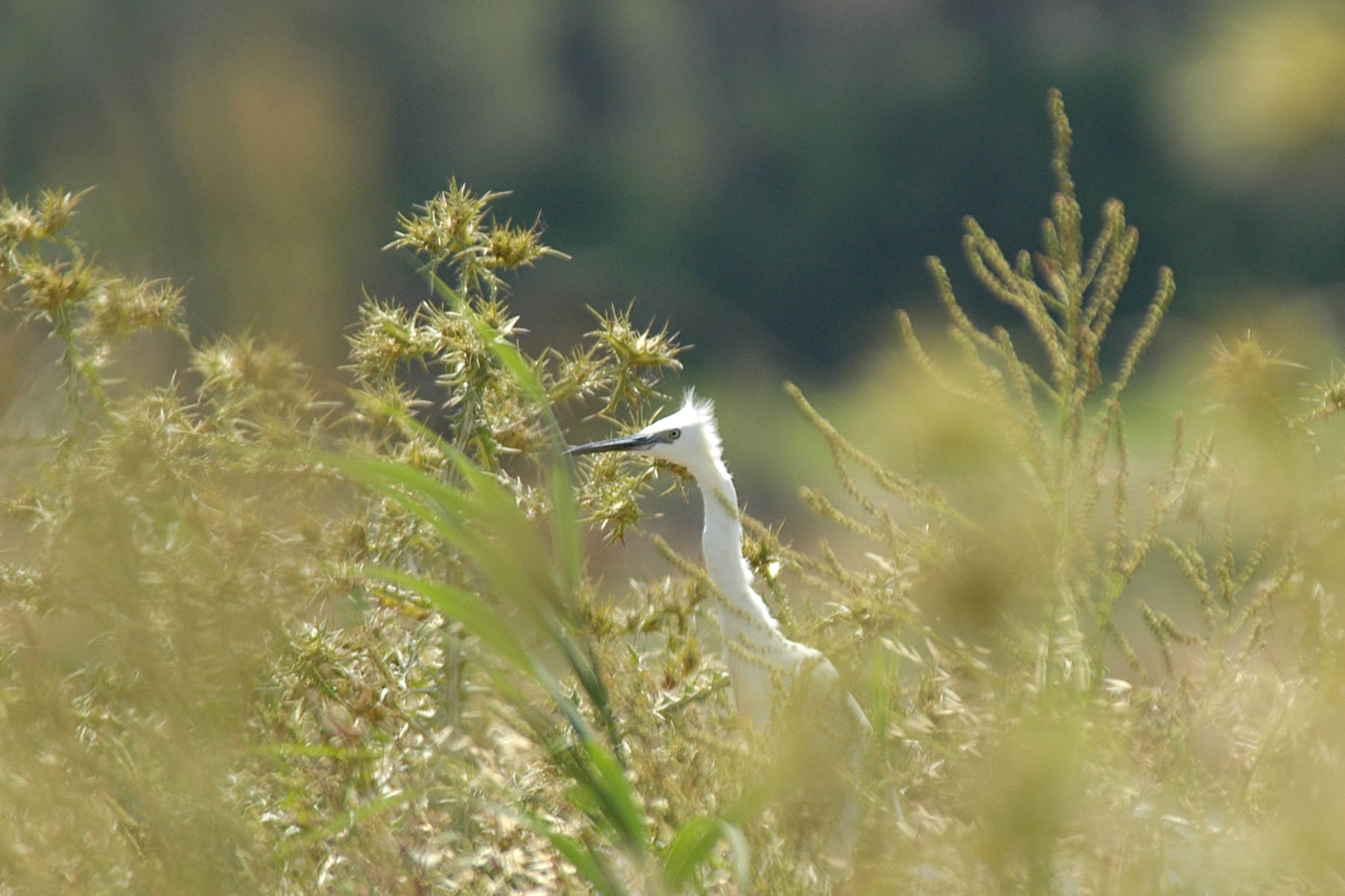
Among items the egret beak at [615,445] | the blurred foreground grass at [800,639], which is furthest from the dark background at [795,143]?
the blurred foreground grass at [800,639]

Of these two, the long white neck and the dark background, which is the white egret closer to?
the long white neck

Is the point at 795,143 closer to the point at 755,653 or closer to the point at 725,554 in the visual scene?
the point at 725,554

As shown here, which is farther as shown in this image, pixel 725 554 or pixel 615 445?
pixel 725 554

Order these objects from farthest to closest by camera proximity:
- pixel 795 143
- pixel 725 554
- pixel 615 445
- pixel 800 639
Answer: pixel 795 143 → pixel 725 554 → pixel 615 445 → pixel 800 639

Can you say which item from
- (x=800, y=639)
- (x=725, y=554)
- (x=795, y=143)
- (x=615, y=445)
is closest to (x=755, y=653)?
(x=800, y=639)

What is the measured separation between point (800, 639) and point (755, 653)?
97 millimetres

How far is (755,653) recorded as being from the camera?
155 cm

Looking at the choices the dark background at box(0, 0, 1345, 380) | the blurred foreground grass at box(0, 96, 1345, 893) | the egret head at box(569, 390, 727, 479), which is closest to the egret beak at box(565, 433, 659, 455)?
the egret head at box(569, 390, 727, 479)

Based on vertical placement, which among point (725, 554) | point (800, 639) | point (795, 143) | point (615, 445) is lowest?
point (800, 639)

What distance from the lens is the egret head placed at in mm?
3123

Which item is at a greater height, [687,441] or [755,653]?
[687,441]

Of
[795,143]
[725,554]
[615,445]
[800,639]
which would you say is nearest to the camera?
[800,639]

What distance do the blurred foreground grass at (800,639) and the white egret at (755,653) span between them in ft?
0.13

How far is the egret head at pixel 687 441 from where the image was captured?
10.2 feet
